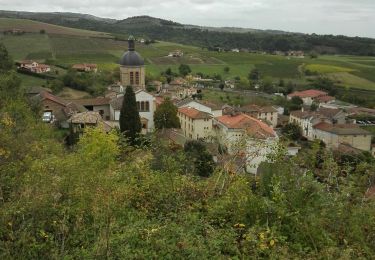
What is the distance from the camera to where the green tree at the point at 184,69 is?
92.6 m

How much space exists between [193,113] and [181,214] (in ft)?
125

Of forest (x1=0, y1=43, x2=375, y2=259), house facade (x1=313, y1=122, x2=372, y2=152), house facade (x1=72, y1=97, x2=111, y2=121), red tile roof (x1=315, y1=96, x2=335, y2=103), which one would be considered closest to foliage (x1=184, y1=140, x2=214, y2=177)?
forest (x1=0, y1=43, x2=375, y2=259)

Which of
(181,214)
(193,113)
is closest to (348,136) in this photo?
(193,113)

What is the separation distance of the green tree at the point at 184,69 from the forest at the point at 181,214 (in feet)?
271

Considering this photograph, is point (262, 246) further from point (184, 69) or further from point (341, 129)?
point (184, 69)

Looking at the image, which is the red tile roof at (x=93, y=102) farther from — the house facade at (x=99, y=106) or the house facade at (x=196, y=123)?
the house facade at (x=196, y=123)

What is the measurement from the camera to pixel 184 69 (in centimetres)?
9344

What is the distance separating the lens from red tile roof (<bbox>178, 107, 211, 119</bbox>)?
45.3 metres

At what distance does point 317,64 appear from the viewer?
108 m

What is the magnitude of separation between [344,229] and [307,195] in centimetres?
93

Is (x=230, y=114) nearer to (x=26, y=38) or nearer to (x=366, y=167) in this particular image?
(x=366, y=167)

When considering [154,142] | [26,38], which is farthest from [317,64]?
[154,142]

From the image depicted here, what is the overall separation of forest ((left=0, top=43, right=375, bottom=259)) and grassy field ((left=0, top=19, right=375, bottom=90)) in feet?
229

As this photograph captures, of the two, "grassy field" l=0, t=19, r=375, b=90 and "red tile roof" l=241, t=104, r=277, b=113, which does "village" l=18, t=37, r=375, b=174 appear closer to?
"red tile roof" l=241, t=104, r=277, b=113
